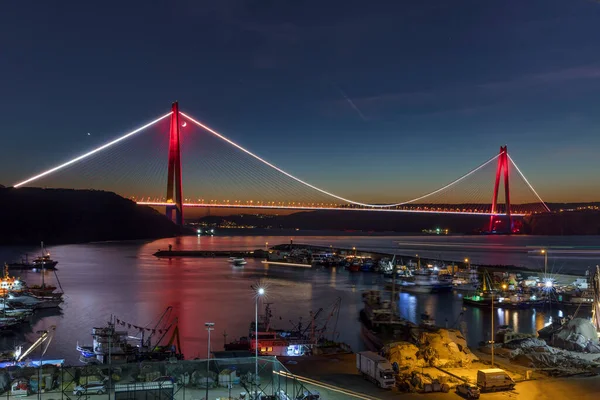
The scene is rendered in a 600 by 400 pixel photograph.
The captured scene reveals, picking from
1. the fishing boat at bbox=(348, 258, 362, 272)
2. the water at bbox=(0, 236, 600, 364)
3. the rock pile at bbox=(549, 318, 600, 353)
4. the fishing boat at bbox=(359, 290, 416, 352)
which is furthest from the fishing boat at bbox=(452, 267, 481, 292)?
the rock pile at bbox=(549, 318, 600, 353)

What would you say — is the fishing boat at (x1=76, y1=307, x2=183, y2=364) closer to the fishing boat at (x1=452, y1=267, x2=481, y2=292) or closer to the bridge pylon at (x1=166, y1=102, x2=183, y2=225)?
the fishing boat at (x1=452, y1=267, x2=481, y2=292)

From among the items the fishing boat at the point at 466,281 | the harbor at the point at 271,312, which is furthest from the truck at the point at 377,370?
the fishing boat at the point at 466,281

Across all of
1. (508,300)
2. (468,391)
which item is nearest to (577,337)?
(468,391)

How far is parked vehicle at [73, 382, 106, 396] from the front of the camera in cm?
457

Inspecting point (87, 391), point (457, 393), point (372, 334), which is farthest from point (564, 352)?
point (87, 391)

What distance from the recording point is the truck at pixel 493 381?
218 inches

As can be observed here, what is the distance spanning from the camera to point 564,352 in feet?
23.2

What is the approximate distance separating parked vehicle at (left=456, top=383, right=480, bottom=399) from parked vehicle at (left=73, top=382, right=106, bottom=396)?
3333mm

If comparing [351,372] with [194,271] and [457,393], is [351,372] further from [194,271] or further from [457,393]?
[194,271]

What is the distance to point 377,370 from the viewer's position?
571 cm

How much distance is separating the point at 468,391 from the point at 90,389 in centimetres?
346

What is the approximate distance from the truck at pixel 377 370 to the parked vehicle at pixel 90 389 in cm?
267

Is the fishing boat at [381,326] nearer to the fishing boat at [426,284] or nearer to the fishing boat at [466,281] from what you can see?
the fishing boat at [426,284]

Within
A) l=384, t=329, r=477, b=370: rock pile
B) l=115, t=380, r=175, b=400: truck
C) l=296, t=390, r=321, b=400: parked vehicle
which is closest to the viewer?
l=115, t=380, r=175, b=400: truck
